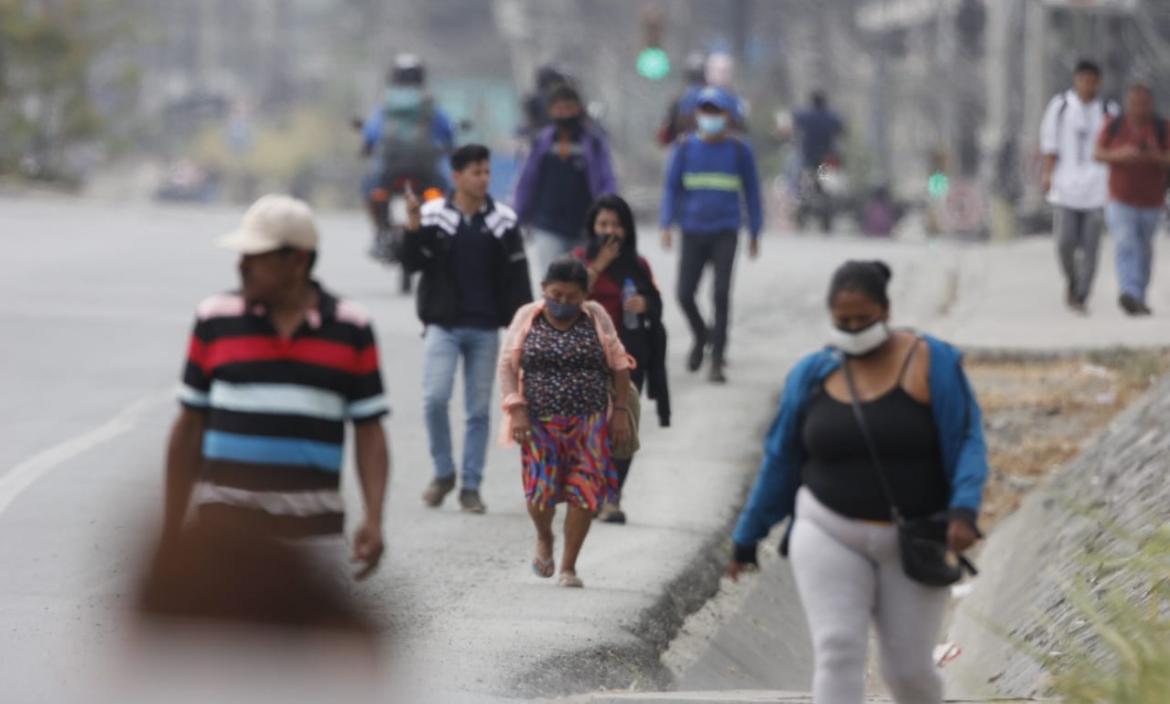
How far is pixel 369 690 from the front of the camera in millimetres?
5844

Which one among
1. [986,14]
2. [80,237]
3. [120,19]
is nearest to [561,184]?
[80,237]

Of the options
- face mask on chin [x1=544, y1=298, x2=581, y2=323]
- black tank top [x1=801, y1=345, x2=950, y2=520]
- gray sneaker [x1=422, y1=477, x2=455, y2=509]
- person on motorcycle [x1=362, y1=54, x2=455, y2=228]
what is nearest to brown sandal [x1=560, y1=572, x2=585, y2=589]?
face mask on chin [x1=544, y1=298, x2=581, y2=323]

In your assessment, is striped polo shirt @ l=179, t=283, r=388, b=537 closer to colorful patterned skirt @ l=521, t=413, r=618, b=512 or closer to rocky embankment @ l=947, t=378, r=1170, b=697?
rocky embankment @ l=947, t=378, r=1170, b=697

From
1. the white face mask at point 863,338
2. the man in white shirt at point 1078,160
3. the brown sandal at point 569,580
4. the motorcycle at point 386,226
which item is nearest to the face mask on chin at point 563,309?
the brown sandal at point 569,580

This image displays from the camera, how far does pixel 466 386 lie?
462 inches

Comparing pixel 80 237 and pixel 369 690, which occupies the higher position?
pixel 369 690

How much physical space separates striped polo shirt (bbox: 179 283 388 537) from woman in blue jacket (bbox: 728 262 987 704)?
4.36 ft

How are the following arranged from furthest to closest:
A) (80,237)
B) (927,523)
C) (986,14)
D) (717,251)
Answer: (986,14) → (80,237) → (717,251) → (927,523)

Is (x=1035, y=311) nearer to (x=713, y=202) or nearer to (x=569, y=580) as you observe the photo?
(x=713, y=202)

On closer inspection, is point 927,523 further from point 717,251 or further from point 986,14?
point 986,14

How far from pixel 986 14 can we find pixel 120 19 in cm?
1658

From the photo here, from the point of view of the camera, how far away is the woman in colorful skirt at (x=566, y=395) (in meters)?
9.50

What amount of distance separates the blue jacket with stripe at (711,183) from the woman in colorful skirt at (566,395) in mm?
6101

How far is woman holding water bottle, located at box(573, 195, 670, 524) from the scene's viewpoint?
10.7 meters
